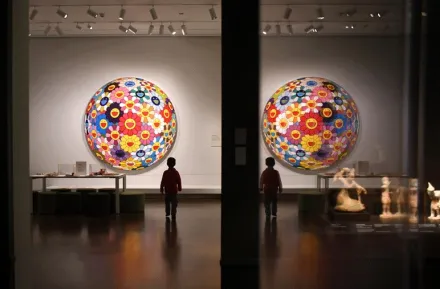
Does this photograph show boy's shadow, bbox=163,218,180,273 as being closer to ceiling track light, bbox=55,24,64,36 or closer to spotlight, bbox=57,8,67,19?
spotlight, bbox=57,8,67,19

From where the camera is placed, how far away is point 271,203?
4.02 meters

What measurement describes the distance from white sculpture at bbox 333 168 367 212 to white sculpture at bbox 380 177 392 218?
0.58ft

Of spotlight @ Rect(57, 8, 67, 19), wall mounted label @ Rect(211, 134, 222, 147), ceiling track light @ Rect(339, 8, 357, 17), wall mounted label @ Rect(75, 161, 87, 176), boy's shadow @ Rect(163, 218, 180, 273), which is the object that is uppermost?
spotlight @ Rect(57, 8, 67, 19)

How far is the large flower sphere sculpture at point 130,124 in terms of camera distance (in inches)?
367

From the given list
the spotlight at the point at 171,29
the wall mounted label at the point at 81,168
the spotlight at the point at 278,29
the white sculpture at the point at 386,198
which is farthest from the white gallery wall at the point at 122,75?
the white sculpture at the point at 386,198

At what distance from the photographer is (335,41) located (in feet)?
13.8

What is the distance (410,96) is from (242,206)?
65.5 inches

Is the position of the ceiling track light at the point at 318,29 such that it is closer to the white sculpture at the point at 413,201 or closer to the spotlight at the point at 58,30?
the white sculpture at the point at 413,201

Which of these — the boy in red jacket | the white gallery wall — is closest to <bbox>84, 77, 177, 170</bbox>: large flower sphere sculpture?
the white gallery wall

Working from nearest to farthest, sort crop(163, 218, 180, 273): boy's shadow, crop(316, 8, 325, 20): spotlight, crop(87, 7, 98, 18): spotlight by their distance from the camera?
crop(163, 218, 180, 273): boy's shadow
crop(316, 8, 325, 20): spotlight
crop(87, 7, 98, 18): spotlight

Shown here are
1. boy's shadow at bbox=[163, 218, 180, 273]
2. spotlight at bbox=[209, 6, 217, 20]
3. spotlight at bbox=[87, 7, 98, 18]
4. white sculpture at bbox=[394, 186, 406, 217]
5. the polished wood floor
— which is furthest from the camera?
spotlight at bbox=[87, 7, 98, 18]

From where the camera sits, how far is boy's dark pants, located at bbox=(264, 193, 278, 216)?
3975 millimetres

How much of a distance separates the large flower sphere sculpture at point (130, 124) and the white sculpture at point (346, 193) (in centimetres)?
588

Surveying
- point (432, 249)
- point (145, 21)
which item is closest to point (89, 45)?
point (145, 21)
